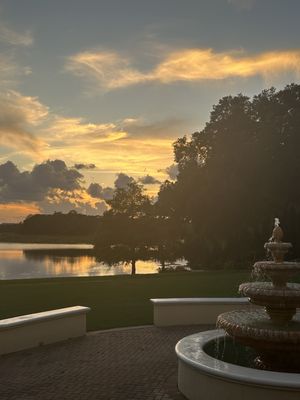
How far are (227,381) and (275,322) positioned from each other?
1957mm

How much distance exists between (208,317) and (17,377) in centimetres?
A: 665

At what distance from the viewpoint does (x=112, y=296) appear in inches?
803

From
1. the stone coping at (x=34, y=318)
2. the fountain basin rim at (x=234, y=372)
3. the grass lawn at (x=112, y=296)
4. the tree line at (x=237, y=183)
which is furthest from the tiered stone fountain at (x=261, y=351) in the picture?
the tree line at (x=237, y=183)

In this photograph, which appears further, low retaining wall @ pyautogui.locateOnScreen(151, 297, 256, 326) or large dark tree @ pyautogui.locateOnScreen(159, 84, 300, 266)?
large dark tree @ pyautogui.locateOnScreen(159, 84, 300, 266)

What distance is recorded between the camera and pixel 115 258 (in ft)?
167

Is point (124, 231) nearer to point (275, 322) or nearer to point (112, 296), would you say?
point (112, 296)

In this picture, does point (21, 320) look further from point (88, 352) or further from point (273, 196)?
point (273, 196)

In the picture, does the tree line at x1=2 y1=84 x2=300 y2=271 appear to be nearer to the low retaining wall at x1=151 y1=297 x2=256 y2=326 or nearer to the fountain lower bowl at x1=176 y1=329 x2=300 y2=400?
the low retaining wall at x1=151 y1=297 x2=256 y2=326

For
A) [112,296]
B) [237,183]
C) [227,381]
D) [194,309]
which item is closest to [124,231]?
[237,183]

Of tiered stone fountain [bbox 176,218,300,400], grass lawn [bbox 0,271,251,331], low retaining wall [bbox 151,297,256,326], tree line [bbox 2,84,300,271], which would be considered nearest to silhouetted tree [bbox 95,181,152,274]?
tree line [bbox 2,84,300,271]

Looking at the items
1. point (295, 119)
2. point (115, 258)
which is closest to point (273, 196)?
point (295, 119)

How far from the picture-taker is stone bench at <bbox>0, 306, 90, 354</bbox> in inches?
446

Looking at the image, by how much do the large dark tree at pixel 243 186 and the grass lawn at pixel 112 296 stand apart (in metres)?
12.4

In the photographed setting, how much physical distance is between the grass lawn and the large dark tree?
12.4 m
